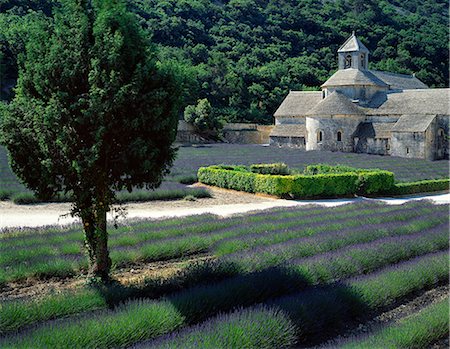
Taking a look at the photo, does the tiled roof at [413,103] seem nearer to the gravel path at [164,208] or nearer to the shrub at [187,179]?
the gravel path at [164,208]

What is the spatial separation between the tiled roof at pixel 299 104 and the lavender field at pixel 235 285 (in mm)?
45723

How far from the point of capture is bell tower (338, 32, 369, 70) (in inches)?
2271

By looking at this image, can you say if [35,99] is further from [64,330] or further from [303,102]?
[303,102]

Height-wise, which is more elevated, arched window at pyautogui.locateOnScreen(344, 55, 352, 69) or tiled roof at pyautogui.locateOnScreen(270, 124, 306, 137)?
arched window at pyautogui.locateOnScreen(344, 55, 352, 69)

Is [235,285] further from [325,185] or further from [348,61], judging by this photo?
[348,61]

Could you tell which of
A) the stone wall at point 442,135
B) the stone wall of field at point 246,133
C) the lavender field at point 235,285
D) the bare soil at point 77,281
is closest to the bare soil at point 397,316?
the lavender field at point 235,285

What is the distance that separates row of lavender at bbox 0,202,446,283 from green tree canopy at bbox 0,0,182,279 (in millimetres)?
1683

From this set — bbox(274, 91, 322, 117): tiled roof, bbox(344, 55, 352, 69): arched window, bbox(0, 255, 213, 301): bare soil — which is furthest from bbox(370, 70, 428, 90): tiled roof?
bbox(0, 255, 213, 301): bare soil

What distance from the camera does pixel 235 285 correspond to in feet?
23.1

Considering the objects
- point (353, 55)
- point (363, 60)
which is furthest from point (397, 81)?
point (353, 55)

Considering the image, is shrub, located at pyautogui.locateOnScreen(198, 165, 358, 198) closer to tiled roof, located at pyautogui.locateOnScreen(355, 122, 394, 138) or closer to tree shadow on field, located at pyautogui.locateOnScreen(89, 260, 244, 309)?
tree shadow on field, located at pyautogui.locateOnScreen(89, 260, 244, 309)

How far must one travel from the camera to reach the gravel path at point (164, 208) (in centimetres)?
1495

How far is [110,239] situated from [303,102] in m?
51.4

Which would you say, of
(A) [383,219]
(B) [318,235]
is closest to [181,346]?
(B) [318,235]
